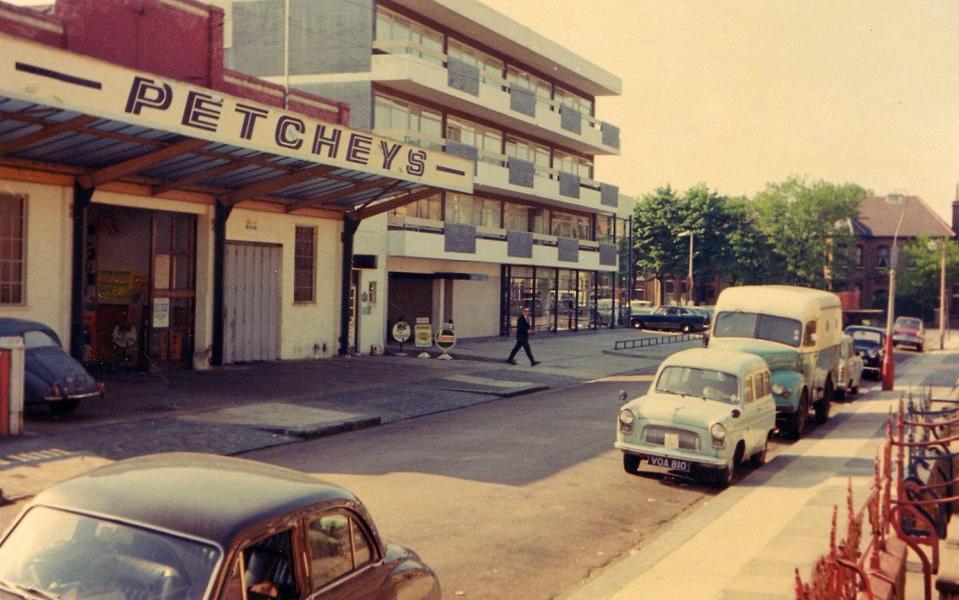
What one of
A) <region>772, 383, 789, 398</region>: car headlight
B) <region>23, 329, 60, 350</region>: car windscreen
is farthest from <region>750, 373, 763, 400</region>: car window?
<region>23, 329, 60, 350</region>: car windscreen

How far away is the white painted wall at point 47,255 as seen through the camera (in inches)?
759

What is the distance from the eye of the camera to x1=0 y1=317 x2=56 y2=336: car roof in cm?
1603

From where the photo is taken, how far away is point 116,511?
4602mm

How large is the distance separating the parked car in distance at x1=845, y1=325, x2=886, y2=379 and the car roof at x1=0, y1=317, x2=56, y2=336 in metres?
25.2

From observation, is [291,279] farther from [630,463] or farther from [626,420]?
[626,420]

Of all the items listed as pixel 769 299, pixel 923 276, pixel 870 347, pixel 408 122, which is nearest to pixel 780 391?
pixel 769 299

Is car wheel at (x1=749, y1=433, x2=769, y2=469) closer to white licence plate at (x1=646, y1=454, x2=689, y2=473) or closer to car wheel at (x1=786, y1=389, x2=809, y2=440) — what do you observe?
white licence plate at (x1=646, y1=454, x2=689, y2=473)

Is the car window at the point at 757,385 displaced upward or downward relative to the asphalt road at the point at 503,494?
upward

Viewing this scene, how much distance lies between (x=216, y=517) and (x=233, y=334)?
A: 2186 centimetres

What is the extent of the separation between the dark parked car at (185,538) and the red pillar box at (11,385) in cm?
1012

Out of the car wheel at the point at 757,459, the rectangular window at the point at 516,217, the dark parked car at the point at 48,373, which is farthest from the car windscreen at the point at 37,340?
the rectangular window at the point at 516,217

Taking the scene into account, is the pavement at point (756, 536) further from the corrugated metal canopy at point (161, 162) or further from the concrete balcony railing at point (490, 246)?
the concrete balcony railing at point (490, 246)

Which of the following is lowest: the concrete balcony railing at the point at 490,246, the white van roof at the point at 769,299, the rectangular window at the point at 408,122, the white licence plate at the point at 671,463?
the white licence plate at the point at 671,463

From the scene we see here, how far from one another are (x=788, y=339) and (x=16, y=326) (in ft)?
49.8
